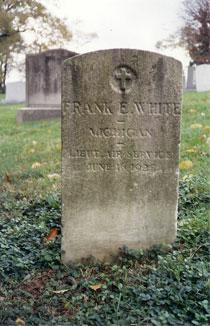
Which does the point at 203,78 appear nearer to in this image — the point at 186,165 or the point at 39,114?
the point at 39,114

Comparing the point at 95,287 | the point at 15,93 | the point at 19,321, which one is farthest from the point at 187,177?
the point at 15,93

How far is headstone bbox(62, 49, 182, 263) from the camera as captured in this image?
3199 millimetres

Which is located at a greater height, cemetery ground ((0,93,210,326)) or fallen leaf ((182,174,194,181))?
fallen leaf ((182,174,194,181))

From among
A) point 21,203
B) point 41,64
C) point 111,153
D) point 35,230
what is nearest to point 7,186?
point 21,203

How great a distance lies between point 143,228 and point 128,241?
0.19 m

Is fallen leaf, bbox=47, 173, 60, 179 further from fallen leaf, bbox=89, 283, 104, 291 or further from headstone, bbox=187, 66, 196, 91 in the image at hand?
headstone, bbox=187, 66, 196, 91

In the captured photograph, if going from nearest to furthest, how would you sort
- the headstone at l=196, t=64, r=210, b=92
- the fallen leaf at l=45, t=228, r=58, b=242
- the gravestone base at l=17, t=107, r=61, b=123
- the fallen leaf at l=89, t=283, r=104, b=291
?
the fallen leaf at l=89, t=283, r=104, b=291 < the fallen leaf at l=45, t=228, r=58, b=242 < the gravestone base at l=17, t=107, r=61, b=123 < the headstone at l=196, t=64, r=210, b=92

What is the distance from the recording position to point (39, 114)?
11.9m

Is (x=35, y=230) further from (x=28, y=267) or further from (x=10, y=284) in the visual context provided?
(x=10, y=284)

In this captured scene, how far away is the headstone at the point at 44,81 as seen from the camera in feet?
38.8

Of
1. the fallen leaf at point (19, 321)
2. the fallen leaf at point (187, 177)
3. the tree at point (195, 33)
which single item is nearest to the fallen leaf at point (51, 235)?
the fallen leaf at point (19, 321)

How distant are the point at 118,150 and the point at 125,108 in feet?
1.25

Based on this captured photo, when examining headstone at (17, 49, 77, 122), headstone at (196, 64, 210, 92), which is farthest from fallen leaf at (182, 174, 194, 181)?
headstone at (196, 64, 210, 92)

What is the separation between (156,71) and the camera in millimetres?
3236
